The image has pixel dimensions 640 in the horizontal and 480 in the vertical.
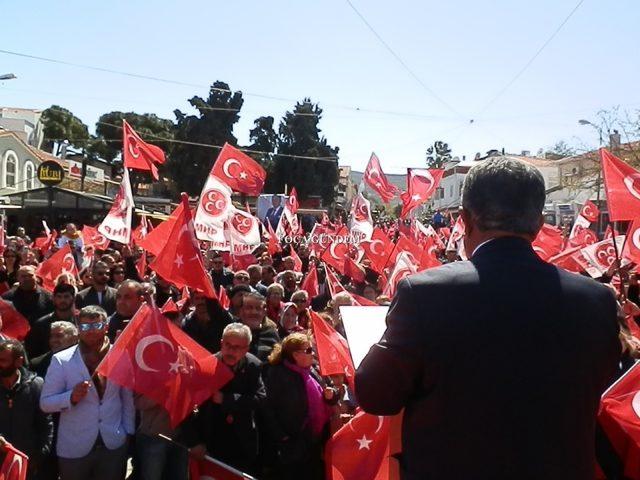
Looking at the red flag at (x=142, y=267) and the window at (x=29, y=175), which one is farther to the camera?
the window at (x=29, y=175)

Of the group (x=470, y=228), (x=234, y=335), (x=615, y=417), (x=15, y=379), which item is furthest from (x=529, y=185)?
(x=15, y=379)

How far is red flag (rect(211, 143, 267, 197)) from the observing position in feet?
36.8

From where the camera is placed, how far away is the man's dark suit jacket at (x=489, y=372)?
1.72 m

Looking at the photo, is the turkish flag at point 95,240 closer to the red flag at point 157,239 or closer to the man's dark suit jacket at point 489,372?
the red flag at point 157,239

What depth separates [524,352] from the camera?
1734 mm

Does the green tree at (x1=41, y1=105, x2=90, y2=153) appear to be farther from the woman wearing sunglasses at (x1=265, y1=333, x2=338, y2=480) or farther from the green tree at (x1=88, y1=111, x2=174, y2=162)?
the woman wearing sunglasses at (x1=265, y1=333, x2=338, y2=480)

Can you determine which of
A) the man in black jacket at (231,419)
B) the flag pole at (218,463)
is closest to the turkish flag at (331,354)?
the man in black jacket at (231,419)

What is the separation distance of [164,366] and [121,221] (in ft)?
19.6

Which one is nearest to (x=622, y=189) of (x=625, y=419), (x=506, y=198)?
(x=625, y=419)

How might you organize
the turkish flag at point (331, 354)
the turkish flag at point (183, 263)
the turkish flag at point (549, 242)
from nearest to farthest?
1. the turkish flag at point (331, 354)
2. the turkish flag at point (183, 263)
3. the turkish flag at point (549, 242)

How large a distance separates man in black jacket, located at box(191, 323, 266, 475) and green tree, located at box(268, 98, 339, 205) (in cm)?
4645

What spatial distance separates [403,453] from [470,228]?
59cm

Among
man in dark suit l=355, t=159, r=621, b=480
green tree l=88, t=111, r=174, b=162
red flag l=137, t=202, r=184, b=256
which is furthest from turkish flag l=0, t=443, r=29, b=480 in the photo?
green tree l=88, t=111, r=174, b=162

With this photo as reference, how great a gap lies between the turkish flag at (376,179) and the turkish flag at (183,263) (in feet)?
33.5
